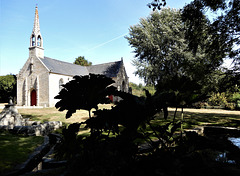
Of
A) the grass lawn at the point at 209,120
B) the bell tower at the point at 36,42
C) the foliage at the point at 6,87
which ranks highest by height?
the bell tower at the point at 36,42

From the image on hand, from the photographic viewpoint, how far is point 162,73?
24.3 meters

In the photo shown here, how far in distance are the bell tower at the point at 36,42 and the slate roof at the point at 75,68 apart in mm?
1298

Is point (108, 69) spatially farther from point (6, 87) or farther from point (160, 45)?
point (6, 87)

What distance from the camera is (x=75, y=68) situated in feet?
102

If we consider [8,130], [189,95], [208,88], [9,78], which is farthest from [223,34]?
[9,78]

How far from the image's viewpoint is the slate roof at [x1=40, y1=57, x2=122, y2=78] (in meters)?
26.2

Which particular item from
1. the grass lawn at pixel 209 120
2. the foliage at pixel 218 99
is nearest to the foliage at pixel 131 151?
the grass lawn at pixel 209 120

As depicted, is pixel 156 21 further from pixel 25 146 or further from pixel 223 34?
pixel 25 146

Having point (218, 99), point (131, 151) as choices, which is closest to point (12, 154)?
point (131, 151)

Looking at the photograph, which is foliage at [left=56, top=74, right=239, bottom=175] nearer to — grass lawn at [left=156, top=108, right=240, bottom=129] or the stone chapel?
grass lawn at [left=156, top=108, right=240, bottom=129]

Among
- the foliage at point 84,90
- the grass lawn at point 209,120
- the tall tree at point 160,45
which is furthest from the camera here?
the tall tree at point 160,45

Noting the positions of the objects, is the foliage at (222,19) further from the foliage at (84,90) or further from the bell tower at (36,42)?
the bell tower at (36,42)

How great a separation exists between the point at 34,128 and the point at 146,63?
2074 centimetres

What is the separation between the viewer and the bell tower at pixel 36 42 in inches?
999
